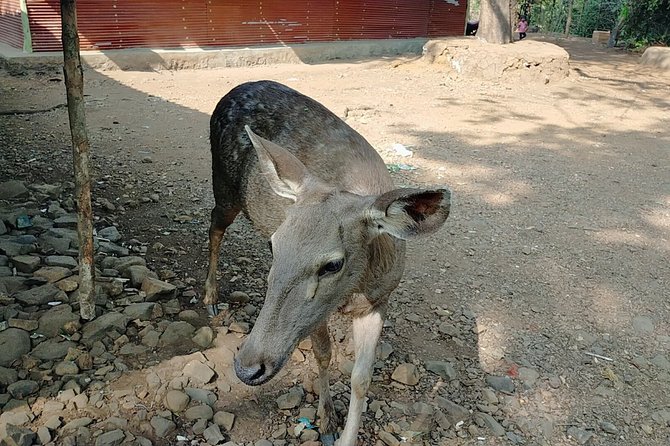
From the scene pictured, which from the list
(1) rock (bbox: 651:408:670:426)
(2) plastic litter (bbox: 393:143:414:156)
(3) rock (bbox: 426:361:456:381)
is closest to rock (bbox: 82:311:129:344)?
(3) rock (bbox: 426:361:456:381)

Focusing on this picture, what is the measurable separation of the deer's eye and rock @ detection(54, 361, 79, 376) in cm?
177

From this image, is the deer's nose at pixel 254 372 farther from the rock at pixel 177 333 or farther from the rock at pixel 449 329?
the rock at pixel 449 329

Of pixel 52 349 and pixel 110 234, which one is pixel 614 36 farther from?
pixel 52 349

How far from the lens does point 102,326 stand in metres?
3.53

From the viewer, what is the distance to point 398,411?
3312 mm

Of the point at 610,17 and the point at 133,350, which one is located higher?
the point at 610,17

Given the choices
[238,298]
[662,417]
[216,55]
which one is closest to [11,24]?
[216,55]

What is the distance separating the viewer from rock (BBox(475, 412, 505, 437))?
10.6ft

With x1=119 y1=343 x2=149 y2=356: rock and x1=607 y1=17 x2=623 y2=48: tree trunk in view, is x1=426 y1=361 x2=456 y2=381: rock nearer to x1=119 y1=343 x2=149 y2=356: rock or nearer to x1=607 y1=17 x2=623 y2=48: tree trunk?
x1=119 y1=343 x2=149 y2=356: rock

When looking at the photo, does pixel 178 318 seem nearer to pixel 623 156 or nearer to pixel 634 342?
pixel 634 342

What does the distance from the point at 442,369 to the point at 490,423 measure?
48cm

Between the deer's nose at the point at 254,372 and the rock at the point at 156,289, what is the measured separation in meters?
1.89

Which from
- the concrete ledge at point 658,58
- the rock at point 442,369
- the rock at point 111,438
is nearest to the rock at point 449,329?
the rock at point 442,369

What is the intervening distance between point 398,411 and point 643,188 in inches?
205
